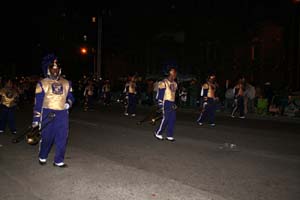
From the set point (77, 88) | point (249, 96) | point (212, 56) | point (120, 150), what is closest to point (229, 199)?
Answer: point (120, 150)

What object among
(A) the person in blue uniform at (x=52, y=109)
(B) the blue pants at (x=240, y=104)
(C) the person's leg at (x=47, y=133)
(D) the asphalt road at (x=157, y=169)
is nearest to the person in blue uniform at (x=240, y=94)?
(B) the blue pants at (x=240, y=104)

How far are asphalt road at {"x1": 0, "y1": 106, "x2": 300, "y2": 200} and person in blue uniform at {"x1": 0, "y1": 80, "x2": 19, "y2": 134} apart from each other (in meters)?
0.46

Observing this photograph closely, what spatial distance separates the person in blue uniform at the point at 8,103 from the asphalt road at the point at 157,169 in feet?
1.50

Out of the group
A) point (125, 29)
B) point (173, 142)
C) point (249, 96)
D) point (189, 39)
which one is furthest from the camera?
point (125, 29)

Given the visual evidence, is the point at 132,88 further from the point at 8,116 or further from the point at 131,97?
the point at 8,116

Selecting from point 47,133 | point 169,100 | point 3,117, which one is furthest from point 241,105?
point 47,133

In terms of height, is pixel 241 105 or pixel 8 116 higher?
pixel 241 105

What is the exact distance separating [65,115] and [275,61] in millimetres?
25511

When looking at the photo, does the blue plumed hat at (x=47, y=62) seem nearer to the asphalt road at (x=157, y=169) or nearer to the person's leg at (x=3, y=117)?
the asphalt road at (x=157, y=169)

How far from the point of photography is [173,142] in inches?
409

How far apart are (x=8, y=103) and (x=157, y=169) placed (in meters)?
6.60

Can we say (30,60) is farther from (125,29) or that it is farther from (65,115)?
(65,115)

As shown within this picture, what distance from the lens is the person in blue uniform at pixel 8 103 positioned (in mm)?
11836

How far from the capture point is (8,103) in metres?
11.9
